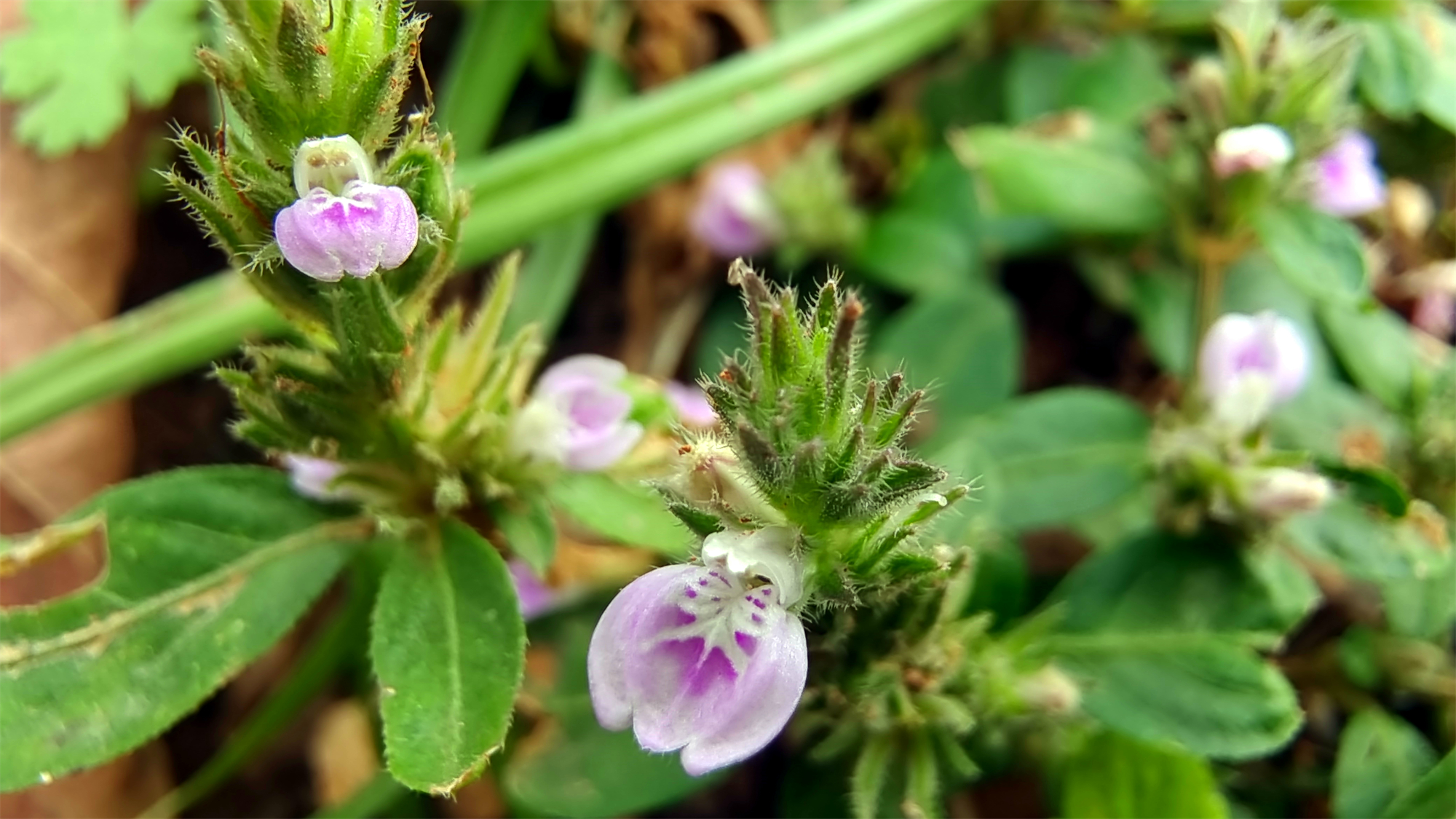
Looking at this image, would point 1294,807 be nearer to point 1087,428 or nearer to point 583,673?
point 1087,428

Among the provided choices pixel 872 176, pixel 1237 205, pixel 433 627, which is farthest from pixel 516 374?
pixel 872 176

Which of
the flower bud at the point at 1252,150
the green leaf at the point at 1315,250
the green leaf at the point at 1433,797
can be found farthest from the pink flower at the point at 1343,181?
the green leaf at the point at 1433,797

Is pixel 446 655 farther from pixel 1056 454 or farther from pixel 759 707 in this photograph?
pixel 1056 454

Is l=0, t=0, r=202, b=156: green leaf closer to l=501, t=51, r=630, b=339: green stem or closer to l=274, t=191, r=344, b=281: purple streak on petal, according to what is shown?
l=501, t=51, r=630, b=339: green stem

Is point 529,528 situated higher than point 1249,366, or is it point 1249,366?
point 529,528

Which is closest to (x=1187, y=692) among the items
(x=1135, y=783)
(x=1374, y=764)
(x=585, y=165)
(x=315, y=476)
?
(x=1135, y=783)

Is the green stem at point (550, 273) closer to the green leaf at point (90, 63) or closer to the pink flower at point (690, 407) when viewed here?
the pink flower at point (690, 407)

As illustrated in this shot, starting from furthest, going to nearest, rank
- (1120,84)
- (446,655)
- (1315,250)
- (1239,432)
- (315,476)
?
(1120,84), (1315,250), (1239,432), (315,476), (446,655)
